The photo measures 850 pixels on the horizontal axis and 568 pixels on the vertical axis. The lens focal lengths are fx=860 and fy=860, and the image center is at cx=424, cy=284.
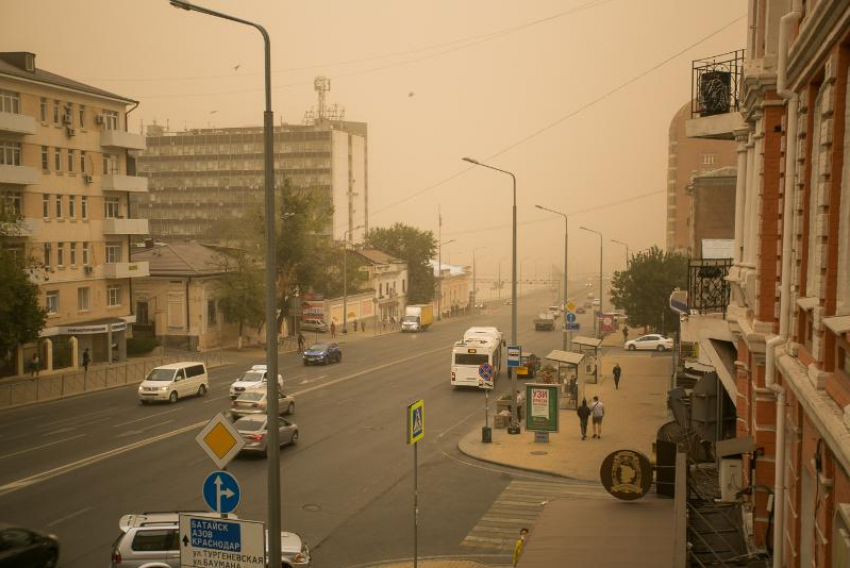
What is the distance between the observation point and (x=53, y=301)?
165 feet

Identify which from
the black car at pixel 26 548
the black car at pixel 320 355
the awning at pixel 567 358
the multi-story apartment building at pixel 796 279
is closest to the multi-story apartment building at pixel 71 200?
the black car at pixel 320 355

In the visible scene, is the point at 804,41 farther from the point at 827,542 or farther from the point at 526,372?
the point at 526,372

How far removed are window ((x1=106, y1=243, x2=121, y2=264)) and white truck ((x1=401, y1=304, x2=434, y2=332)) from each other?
3269 cm

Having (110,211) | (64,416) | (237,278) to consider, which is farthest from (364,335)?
(64,416)

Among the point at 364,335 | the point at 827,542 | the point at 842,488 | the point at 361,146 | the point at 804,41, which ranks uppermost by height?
the point at 361,146

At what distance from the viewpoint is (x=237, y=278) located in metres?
59.1

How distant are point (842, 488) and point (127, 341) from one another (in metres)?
54.7

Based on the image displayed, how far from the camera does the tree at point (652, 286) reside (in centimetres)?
6319

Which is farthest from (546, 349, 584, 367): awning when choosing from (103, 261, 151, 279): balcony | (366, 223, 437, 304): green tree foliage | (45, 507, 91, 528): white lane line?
(366, 223, 437, 304): green tree foliage

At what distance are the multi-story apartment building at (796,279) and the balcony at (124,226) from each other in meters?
46.0

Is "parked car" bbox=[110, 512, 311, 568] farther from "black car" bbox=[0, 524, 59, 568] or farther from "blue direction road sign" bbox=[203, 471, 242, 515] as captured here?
"blue direction road sign" bbox=[203, 471, 242, 515]

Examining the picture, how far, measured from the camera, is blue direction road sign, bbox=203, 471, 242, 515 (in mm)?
10742

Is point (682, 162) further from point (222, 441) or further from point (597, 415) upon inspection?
point (222, 441)

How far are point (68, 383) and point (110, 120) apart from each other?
19.8 meters
